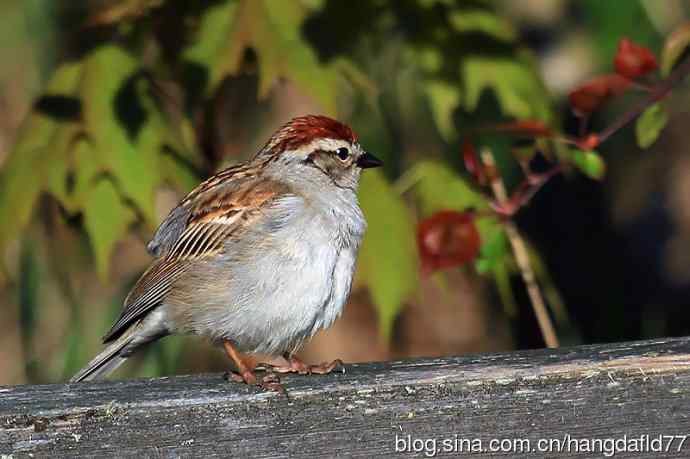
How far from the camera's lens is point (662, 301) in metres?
5.21

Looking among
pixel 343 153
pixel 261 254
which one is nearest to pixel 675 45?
pixel 343 153

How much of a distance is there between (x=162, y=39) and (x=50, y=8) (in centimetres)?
74

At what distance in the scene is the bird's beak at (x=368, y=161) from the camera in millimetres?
3791

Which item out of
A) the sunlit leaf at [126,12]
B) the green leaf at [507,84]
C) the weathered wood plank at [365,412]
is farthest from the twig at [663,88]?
the sunlit leaf at [126,12]

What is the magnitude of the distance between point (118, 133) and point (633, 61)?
1.43m

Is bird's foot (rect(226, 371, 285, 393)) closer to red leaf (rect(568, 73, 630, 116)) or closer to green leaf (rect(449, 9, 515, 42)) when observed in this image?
red leaf (rect(568, 73, 630, 116))

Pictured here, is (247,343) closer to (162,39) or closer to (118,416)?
(162,39)

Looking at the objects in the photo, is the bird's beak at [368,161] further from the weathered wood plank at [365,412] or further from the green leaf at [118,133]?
the weathered wood plank at [365,412]

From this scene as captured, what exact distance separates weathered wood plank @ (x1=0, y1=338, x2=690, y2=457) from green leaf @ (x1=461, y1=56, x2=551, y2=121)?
4.88ft

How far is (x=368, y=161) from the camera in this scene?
3.81 m

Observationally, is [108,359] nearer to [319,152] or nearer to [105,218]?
[105,218]

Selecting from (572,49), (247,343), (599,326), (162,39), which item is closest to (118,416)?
(247,343)

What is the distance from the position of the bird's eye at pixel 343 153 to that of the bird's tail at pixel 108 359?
0.79 m

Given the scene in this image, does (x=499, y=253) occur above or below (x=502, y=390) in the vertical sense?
above
